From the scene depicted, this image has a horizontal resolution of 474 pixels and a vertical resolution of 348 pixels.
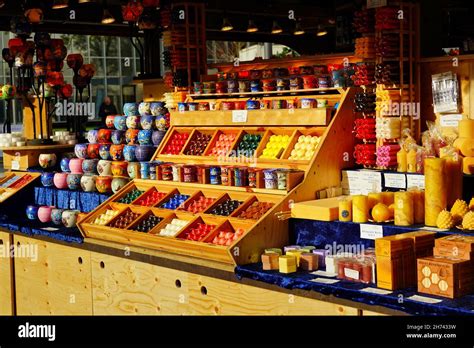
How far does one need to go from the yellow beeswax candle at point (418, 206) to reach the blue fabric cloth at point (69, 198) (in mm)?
2843

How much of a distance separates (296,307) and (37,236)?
2.90m

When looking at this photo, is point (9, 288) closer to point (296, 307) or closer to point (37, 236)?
point (37, 236)

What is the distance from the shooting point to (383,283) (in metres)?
3.83

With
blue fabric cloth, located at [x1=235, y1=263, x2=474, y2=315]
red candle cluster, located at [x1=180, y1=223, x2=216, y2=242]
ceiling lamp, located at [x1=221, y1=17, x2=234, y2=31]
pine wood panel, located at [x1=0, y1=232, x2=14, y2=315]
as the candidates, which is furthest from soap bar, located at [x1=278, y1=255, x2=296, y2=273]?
ceiling lamp, located at [x1=221, y1=17, x2=234, y2=31]

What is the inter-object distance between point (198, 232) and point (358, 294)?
1405 mm

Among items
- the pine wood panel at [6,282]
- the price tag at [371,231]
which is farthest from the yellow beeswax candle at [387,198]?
the pine wood panel at [6,282]

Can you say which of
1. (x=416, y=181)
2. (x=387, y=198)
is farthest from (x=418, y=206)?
(x=416, y=181)

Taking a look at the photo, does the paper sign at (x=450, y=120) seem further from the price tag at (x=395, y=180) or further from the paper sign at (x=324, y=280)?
the paper sign at (x=324, y=280)

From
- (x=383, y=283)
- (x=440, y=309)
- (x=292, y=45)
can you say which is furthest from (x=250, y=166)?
(x=292, y=45)

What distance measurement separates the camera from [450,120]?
4.99 meters

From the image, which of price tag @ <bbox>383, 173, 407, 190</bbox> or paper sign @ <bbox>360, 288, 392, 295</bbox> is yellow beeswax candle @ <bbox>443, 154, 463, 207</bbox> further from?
paper sign @ <bbox>360, 288, 392, 295</bbox>

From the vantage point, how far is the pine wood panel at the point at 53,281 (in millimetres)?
5758

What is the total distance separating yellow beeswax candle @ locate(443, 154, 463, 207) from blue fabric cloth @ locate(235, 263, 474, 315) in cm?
71

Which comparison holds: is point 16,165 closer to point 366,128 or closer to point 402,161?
point 366,128
